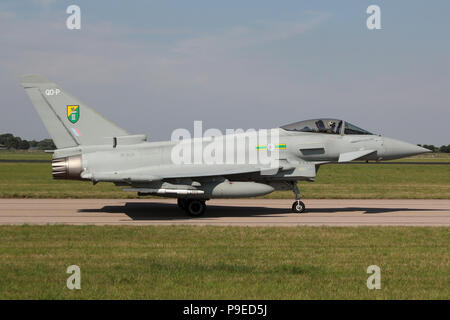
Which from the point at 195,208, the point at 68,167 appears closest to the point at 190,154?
the point at 195,208

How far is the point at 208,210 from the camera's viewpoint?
62.8 ft

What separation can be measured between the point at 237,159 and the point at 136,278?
31.5 ft

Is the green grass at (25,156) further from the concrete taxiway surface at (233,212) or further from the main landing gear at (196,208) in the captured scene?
the main landing gear at (196,208)

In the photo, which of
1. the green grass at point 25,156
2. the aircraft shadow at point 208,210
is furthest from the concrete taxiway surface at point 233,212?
the green grass at point 25,156

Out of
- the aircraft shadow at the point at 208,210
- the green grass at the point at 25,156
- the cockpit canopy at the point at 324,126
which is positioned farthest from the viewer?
the green grass at the point at 25,156

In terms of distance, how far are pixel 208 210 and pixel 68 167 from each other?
5.54 m

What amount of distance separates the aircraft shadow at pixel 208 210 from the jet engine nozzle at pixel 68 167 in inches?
81.8

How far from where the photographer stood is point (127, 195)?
24.5 meters

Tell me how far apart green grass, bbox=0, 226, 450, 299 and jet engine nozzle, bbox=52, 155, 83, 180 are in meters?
3.34

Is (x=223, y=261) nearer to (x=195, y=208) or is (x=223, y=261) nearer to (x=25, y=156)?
(x=195, y=208)

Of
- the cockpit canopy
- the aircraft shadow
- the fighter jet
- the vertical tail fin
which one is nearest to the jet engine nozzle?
the fighter jet

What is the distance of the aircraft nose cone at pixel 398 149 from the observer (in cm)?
1816

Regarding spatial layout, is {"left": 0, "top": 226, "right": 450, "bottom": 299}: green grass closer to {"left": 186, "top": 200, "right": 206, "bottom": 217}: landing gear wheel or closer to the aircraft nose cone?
{"left": 186, "top": 200, "right": 206, "bottom": 217}: landing gear wheel
